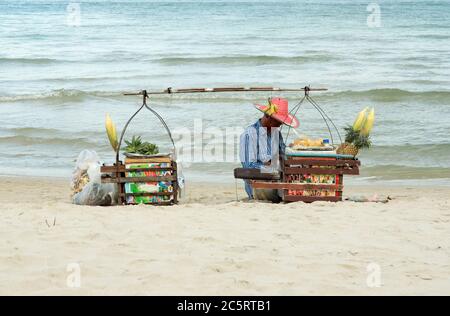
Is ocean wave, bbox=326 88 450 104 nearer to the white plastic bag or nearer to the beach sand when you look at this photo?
the beach sand

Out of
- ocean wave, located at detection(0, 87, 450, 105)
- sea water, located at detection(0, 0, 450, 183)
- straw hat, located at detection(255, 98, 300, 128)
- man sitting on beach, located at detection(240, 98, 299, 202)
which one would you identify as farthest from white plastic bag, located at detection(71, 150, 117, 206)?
ocean wave, located at detection(0, 87, 450, 105)

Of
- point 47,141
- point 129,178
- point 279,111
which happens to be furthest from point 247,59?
point 129,178

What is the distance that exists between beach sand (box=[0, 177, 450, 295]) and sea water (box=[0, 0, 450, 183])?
3.78 metres

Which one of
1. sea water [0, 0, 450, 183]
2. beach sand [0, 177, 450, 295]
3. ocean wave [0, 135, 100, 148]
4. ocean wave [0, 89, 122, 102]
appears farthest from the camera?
ocean wave [0, 89, 122, 102]

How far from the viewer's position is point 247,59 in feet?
79.6

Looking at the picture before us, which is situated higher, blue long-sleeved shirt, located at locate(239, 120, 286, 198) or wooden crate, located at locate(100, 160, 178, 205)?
blue long-sleeved shirt, located at locate(239, 120, 286, 198)

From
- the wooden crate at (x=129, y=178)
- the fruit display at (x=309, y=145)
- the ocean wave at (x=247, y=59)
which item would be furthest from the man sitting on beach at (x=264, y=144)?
the ocean wave at (x=247, y=59)

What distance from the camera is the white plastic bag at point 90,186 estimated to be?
734 centimetres

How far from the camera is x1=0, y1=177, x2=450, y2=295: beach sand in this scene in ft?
14.6

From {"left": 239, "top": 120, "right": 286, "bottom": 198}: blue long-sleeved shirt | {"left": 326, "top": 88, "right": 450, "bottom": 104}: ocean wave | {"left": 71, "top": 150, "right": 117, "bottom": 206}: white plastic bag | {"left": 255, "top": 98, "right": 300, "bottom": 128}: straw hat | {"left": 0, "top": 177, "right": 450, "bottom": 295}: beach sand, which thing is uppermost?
{"left": 326, "top": 88, "right": 450, "bottom": 104}: ocean wave

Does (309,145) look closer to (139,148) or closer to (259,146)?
(259,146)

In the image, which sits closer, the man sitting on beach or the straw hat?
the straw hat

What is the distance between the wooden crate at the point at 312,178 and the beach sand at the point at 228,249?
0.21 m

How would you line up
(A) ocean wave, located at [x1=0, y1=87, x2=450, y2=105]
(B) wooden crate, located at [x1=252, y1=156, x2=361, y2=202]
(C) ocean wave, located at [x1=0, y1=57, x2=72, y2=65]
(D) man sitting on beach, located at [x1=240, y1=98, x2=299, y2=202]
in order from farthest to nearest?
1. (C) ocean wave, located at [x1=0, y1=57, x2=72, y2=65]
2. (A) ocean wave, located at [x1=0, y1=87, x2=450, y2=105]
3. (D) man sitting on beach, located at [x1=240, y1=98, x2=299, y2=202]
4. (B) wooden crate, located at [x1=252, y1=156, x2=361, y2=202]
